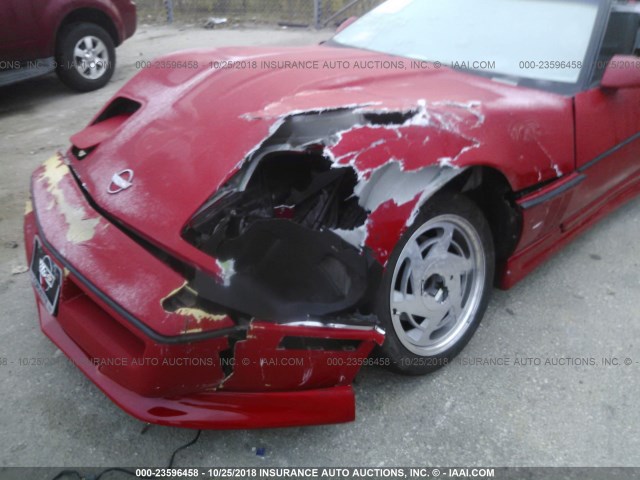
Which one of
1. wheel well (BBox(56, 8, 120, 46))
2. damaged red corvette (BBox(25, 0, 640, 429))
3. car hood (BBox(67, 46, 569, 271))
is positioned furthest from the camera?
wheel well (BBox(56, 8, 120, 46))

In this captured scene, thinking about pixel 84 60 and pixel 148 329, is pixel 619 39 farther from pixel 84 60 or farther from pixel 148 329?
pixel 84 60

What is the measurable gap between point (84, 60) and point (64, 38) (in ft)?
0.99

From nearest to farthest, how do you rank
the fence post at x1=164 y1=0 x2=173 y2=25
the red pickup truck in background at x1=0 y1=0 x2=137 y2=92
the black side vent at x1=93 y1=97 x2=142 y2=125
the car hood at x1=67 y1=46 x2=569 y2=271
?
Answer: the car hood at x1=67 y1=46 x2=569 y2=271
the black side vent at x1=93 y1=97 x2=142 y2=125
the red pickup truck in background at x1=0 y1=0 x2=137 y2=92
the fence post at x1=164 y1=0 x2=173 y2=25

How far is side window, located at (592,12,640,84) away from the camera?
251 centimetres

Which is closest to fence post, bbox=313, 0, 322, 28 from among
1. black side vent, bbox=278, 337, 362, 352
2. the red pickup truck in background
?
the red pickup truck in background

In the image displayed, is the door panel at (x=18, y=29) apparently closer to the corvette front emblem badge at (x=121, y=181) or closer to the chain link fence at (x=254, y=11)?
the corvette front emblem badge at (x=121, y=181)

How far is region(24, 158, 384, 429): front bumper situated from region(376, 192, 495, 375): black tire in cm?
16

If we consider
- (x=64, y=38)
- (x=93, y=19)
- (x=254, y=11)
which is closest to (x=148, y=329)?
(x=64, y=38)

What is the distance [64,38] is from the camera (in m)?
5.32

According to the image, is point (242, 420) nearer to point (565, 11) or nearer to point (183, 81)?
point (183, 81)

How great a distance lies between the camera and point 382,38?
2883 mm

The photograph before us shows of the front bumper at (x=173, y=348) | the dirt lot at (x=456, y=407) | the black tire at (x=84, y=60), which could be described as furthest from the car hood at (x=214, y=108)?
the black tire at (x=84, y=60)

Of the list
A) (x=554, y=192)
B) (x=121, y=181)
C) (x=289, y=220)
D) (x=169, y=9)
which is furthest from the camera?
(x=169, y=9)

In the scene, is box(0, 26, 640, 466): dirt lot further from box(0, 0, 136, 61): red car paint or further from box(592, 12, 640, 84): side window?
box(0, 0, 136, 61): red car paint
